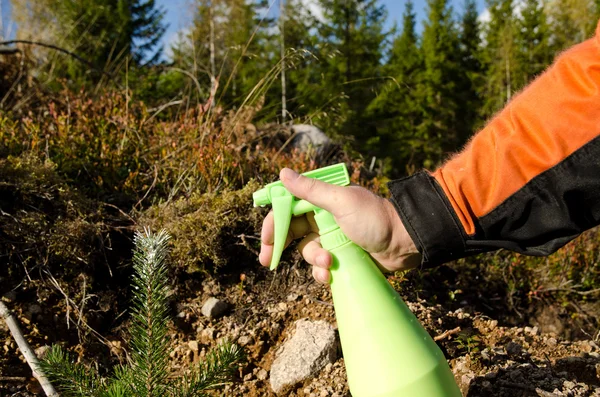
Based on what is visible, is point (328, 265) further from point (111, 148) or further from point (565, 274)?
point (565, 274)

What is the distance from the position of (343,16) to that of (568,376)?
17.2 m

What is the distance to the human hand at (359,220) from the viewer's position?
1.31 meters

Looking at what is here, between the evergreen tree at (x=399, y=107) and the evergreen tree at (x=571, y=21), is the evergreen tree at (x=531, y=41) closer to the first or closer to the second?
the evergreen tree at (x=571, y=21)

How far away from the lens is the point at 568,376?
1803 mm

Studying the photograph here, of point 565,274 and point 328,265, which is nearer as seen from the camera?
point 328,265

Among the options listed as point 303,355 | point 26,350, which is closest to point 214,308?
point 303,355

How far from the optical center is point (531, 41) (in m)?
19.7

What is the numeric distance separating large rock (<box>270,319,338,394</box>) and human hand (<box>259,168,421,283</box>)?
62cm

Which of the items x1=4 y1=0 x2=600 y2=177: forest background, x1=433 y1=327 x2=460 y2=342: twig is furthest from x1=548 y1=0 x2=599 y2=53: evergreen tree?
x1=433 y1=327 x2=460 y2=342: twig

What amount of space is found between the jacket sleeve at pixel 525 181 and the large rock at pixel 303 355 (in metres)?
0.74

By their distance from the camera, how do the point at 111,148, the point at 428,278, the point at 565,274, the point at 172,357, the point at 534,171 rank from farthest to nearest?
the point at 565,274
the point at 111,148
the point at 428,278
the point at 172,357
the point at 534,171

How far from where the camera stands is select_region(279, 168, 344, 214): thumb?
130 centimetres

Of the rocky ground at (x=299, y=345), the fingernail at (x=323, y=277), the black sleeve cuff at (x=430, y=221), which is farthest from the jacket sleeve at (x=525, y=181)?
the rocky ground at (x=299, y=345)

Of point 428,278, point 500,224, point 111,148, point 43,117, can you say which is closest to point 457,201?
point 500,224
